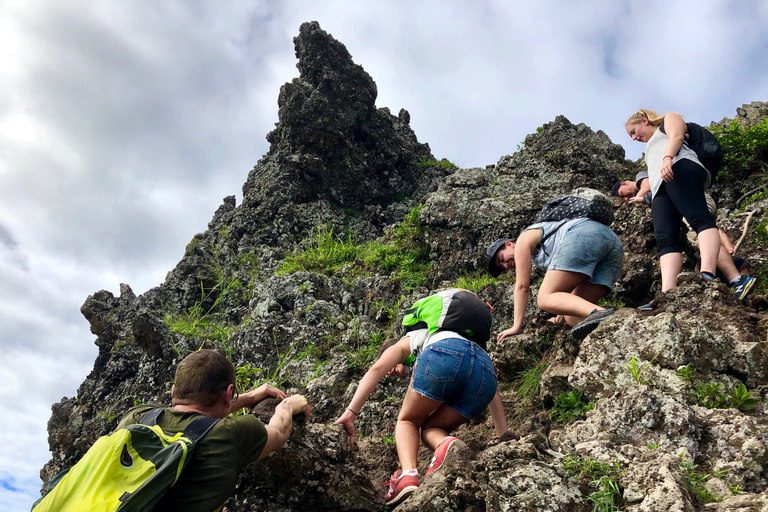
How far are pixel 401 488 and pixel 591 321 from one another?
2.05 meters

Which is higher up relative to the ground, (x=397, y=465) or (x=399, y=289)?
(x=399, y=289)

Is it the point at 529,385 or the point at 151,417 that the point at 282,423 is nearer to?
the point at 151,417

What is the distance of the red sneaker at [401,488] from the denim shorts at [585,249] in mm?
2203

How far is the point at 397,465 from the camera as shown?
4.26 metres

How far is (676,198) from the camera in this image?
15.2 ft

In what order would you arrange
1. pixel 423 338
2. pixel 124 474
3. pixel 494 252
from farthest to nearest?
pixel 494 252 < pixel 423 338 < pixel 124 474

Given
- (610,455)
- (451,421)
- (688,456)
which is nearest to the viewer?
(610,455)

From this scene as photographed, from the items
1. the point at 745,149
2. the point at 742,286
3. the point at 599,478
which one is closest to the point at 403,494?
the point at 599,478

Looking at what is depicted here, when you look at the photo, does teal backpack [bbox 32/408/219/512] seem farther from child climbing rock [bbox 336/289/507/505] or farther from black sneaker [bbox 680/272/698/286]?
black sneaker [bbox 680/272/698/286]

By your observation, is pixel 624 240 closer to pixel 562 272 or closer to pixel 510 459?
pixel 562 272

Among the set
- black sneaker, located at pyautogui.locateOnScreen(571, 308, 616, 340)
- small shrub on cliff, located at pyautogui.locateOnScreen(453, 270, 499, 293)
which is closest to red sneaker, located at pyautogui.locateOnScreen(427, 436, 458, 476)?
black sneaker, located at pyautogui.locateOnScreen(571, 308, 616, 340)

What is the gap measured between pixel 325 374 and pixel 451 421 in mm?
2828

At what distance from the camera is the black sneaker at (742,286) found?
427cm

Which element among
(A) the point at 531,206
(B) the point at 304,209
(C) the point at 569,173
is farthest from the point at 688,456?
(B) the point at 304,209
